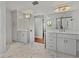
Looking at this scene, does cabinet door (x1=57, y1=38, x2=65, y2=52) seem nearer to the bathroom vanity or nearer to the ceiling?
the bathroom vanity

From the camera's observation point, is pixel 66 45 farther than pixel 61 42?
No

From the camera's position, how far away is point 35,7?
15.7 feet

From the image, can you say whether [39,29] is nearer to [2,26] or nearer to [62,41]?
[62,41]

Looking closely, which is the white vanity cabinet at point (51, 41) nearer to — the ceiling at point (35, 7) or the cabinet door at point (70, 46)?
the cabinet door at point (70, 46)

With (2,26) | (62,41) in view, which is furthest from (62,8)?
(2,26)

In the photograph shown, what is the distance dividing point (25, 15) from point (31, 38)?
3.47 feet

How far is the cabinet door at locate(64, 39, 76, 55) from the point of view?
12.8 ft

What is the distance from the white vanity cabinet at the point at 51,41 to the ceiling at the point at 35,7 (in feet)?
3.21

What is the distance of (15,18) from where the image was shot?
5043 mm

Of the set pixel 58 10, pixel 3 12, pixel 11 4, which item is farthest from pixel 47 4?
pixel 3 12

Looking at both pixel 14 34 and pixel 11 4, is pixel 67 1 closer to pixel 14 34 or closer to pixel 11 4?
pixel 11 4

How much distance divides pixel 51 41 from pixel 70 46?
93 cm

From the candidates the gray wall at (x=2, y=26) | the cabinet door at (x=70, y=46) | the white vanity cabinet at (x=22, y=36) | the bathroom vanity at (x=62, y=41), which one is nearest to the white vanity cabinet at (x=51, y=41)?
the bathroom vanity at (x=62, y=41)

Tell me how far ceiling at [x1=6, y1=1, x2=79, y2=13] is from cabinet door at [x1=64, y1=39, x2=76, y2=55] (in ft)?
4.73
